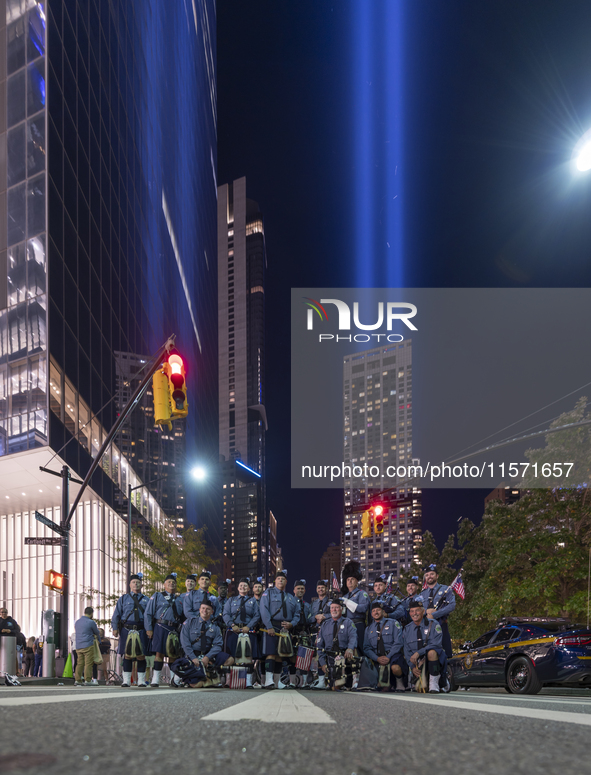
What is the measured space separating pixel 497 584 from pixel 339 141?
89.0m

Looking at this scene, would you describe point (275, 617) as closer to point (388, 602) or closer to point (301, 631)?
point (301, 631)

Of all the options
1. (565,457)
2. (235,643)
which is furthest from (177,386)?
(565,457)

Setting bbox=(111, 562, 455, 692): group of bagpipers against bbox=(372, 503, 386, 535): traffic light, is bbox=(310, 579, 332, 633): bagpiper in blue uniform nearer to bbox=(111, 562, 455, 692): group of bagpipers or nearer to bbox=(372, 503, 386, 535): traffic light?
bbox=(111, 562, 455, 692): group of bagpipers

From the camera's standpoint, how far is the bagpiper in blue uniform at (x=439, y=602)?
11.2m

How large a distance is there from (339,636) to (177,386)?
4766 millimetres

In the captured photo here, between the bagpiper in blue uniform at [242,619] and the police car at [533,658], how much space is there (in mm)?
3479

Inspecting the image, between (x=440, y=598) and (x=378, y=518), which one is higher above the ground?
(x=378, y=518)

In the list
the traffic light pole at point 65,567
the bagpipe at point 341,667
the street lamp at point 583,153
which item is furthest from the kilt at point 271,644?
the street lamp at point 583,153

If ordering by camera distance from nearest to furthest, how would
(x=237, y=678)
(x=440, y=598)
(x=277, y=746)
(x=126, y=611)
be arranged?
(x=277, y=746), (x=440, y=598), (x=237, y=678), (x=126, y=611)

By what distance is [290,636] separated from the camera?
13.0m

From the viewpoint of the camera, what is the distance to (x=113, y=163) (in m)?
37.1

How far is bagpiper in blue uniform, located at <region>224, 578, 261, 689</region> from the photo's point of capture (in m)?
13.1

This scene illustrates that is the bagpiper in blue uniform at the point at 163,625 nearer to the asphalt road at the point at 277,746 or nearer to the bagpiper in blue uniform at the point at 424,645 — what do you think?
the bagpiper in blue uniform at the point at 424,645

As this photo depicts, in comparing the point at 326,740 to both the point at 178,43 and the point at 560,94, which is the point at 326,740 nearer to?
the point at 560,94
